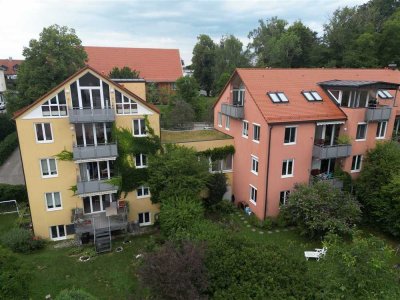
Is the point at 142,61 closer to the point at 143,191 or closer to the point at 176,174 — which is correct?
the point at 143,191

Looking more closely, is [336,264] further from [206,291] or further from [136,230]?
[136,230]

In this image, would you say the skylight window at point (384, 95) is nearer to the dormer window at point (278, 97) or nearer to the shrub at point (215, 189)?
A: the dormer window at point (278, 97)

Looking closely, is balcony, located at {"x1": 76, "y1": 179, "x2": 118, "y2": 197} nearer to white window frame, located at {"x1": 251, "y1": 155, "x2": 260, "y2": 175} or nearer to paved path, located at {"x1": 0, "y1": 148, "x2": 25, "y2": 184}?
white window frame, located at {"x1": 251, "y1": 155, "x2": 260, "y2": 175}

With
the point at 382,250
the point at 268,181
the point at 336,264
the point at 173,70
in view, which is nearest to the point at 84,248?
the point at 268,181

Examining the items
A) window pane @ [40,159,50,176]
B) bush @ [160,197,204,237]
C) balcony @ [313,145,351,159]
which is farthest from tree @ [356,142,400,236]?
window pane @ [40,159,50,176]

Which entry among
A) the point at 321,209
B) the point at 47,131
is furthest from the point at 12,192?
the point at 321,209
